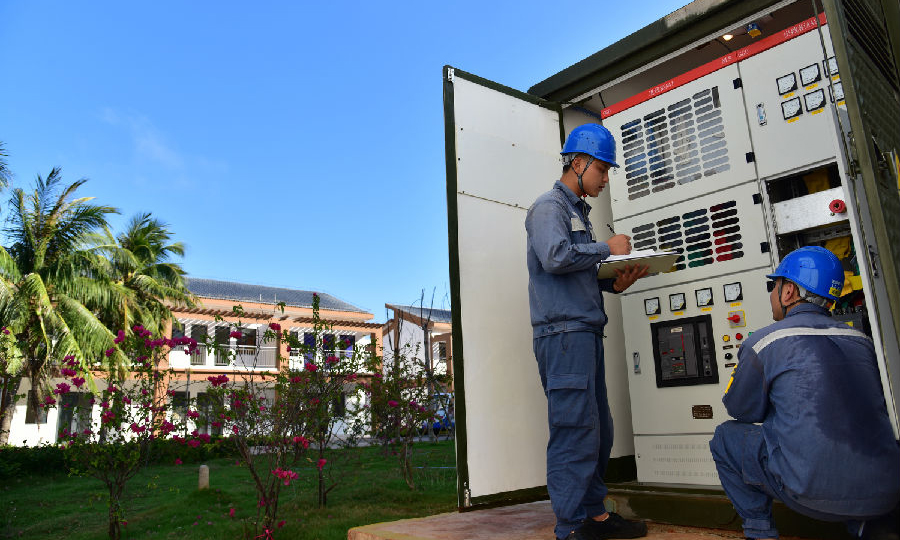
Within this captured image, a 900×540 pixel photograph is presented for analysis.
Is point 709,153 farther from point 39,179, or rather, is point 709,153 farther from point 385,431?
point 39,179

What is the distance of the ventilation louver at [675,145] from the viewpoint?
12.1 feet

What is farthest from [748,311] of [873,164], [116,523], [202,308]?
[202,308]

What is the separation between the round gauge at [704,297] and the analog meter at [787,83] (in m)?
1.14

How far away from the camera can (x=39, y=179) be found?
14773 millimetres

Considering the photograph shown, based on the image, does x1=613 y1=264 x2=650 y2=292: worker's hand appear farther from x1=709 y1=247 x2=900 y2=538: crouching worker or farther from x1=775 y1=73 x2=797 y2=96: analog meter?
x1=775 y1=73 x2=797 y2=96: analog meter

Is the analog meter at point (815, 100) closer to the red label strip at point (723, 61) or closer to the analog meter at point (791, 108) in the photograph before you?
the analog meter at point (791, 108)

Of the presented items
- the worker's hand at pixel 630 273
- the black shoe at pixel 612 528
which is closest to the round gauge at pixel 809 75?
the worker's hand at pixel 630 273

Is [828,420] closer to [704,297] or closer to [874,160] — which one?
[874,160]

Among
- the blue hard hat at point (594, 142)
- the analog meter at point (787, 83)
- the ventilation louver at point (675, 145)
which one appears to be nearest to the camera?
the blue hard hat at point (594, 142)

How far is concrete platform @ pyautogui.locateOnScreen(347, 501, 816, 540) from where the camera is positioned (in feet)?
9.50

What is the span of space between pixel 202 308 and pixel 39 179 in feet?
38.2

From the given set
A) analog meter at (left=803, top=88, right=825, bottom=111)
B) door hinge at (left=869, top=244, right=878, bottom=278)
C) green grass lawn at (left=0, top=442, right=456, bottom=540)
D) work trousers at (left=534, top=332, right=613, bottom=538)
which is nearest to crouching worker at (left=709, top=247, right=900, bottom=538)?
door hinge at (left=869, top=244, right=878, bottom=278)

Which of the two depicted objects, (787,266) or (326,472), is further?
(326,472)

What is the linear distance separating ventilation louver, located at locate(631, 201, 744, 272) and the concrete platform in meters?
1.47
